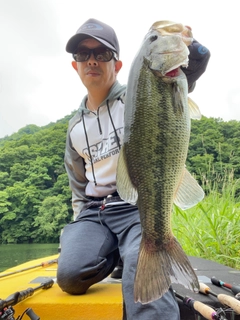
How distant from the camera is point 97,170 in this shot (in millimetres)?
2922

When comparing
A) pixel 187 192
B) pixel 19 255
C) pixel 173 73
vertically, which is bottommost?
pixel 19 255

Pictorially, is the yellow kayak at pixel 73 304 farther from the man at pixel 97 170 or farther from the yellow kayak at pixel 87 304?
the man at pixel 97 170

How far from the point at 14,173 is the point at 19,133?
18.9 meters

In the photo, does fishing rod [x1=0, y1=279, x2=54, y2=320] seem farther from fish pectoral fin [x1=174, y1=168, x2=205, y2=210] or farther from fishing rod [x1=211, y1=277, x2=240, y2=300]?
fishing rod [x1=211, y1=277, x2=240, y2=300]

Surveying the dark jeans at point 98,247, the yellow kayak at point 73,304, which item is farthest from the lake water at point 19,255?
the yellow kayak at point 73,304

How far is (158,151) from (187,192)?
0.27m

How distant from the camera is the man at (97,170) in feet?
7.91

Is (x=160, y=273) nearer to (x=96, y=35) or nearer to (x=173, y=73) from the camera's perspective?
(x=173, y=73)

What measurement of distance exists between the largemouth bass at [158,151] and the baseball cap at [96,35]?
3.41 feet

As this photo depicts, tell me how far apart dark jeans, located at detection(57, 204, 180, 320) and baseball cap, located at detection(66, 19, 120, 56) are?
1.23m

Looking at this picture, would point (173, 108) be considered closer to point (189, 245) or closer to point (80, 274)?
point (80, 274)

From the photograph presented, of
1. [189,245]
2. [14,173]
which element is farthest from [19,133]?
[189,245]

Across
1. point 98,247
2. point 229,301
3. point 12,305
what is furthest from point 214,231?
point 12,305

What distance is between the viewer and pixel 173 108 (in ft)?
5.48
